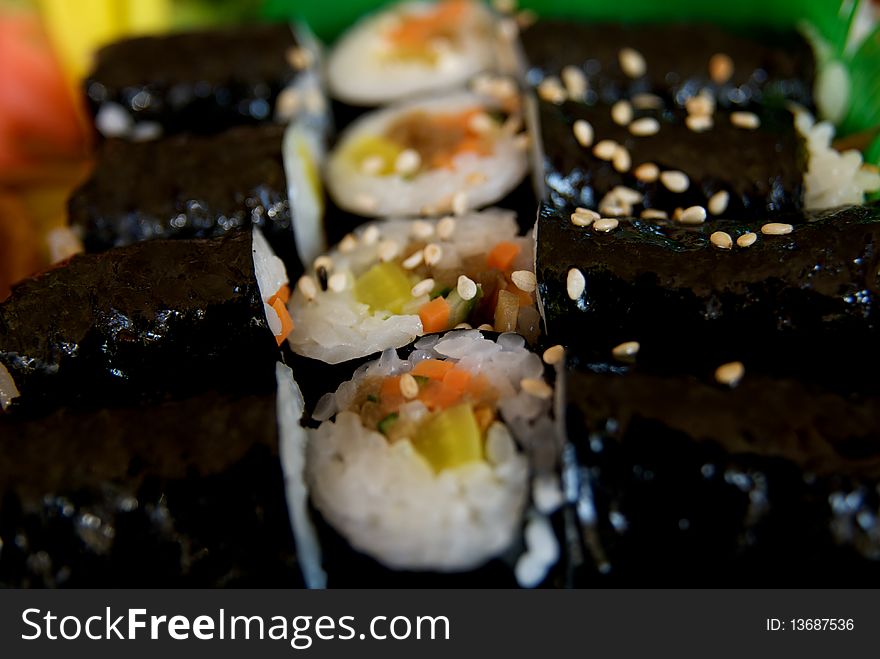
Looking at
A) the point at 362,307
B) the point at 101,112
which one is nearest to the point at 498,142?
the point at 362,307

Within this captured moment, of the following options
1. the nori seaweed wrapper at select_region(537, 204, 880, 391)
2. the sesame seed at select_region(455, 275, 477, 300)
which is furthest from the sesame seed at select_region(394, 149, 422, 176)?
the nori seaweed wrapper at select_region(537, 204, 880, 391)

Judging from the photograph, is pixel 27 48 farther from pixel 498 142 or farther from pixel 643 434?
pixel 643 434

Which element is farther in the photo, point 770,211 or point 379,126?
point 379,126

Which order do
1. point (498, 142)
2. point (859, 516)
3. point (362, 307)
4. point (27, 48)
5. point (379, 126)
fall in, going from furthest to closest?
point (27, 48), point (379, 126), point (498, 142), point (362, 307), point (859, 516)

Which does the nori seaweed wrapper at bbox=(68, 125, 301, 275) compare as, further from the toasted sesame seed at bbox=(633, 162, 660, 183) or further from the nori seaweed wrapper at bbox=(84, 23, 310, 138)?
the toasted sesame seed at bbox=(633, 162, 660, 183)
